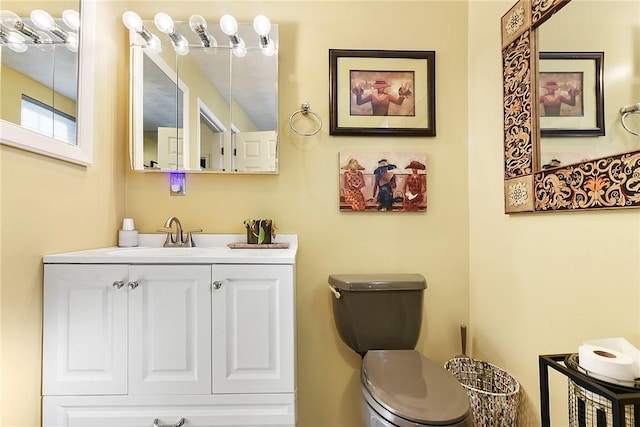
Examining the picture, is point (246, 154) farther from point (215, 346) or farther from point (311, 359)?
point (311, 359)

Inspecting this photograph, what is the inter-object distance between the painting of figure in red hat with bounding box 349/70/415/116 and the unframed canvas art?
23cm

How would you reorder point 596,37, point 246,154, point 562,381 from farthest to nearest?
point 246,154 < point 562,381 < point 596,37

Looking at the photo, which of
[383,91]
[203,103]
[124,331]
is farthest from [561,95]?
[124,331]

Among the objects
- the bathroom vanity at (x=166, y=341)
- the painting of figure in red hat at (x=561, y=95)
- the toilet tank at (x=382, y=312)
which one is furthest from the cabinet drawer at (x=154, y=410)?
the painting of figure in red hat at (x=561, y=95)

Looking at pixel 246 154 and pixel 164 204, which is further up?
pixel 246 154

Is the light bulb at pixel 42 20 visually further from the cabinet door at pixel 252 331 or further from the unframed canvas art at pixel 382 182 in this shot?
the unframed canvas art at pixel 382 182

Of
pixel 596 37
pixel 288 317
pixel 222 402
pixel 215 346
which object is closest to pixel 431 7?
pixel 596 37

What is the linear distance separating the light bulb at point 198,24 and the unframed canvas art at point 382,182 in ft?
2.93

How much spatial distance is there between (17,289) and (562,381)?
1.82 meters

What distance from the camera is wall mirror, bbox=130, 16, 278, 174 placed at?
1548mm

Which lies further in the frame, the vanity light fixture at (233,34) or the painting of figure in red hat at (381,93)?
the painting of figure in red hat at (381,93)

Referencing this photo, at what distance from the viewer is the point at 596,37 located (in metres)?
0.96

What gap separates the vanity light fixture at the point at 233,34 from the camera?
4.84ft

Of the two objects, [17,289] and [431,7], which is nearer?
[17,289]
